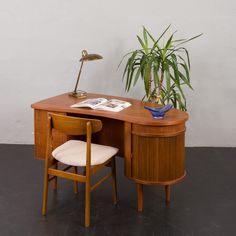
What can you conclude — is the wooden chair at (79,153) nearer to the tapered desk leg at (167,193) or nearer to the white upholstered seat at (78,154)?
the white upholstered seat at (78,154)

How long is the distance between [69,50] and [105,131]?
1528 millimetres

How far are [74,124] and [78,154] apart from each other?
0.92 feet

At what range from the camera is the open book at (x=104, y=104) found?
11.1 ft

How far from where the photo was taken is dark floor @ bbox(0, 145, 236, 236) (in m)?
3.09

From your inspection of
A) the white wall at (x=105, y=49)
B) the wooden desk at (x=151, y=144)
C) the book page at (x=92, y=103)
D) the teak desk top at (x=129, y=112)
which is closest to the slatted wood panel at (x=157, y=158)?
the wooden desk at (x=151, y=144)

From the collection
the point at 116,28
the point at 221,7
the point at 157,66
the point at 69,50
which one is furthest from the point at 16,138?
the point at 221,7

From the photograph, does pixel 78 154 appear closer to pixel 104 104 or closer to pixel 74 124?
pixel 74 124

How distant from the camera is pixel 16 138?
513 centimetres

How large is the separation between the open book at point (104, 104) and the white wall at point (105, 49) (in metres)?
1.29

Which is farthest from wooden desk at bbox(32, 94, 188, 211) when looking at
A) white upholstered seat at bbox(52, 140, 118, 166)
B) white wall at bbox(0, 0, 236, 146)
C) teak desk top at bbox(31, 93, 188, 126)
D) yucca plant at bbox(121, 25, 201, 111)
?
white wall at bbox(0, 0, 236, 146)

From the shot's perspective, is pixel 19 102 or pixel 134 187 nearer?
pixel 134 187

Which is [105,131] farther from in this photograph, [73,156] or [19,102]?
[19,102]

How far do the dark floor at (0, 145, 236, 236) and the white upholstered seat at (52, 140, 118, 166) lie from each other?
0.46 m

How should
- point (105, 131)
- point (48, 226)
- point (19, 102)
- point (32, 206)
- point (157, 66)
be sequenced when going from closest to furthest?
1. point (48, 226)
2. point (32, 206)
3. point (105, 131)
4. point (157, 66)
5. point (19, 102)
